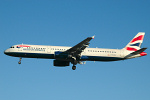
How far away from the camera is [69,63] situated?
76312 millimetres

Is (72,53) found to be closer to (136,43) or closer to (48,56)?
(48,56)

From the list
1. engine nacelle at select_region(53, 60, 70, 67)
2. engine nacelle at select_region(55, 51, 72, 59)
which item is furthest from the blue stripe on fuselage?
engine nacelle at select_region(53, 60, 70, 67)

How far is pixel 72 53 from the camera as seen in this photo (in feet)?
229

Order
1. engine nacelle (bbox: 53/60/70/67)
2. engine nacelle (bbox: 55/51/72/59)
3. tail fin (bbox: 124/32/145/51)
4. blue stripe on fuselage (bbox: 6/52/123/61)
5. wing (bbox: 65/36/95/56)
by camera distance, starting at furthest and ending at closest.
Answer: tail fin (bbox: 124/32/145/51) < engine nacelle (bbox: 53/60/70/67) < blue stripe on fuselage (bbox: 6/52/123/61) < engine nacelle (bbox: 55/51/72/59) < wing (bbox: 65/36/95/56)

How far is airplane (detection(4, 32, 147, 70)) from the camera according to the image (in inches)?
2746

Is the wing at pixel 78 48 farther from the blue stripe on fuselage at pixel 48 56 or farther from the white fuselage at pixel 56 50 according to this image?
the blue stripe on fuselage at pixel 48 56

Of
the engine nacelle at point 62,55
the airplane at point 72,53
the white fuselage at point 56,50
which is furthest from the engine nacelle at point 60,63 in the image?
the engine nacelle at point 62,55

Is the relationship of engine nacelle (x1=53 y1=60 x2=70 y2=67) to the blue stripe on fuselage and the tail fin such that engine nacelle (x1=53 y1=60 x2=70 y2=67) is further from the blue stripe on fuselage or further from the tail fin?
the tail fin

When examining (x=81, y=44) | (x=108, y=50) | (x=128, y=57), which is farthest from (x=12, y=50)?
(x=128, y=57)

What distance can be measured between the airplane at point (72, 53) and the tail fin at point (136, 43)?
1149 mm

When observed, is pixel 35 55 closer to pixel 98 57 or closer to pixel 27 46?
Result: pixel 27 46

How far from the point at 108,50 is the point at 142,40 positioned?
34.3 ft

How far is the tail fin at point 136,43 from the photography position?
76062 millimetres

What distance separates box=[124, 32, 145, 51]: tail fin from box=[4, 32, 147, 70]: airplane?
3.77ft
